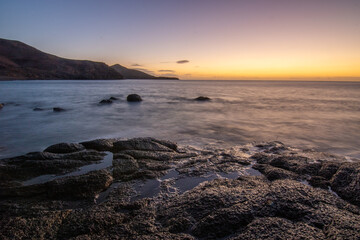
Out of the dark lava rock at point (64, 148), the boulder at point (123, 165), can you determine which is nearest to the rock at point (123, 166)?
the boulder at point (123, 165)

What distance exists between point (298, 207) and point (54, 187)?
15.2 feet

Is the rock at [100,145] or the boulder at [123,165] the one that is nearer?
the boulder at [123,165]

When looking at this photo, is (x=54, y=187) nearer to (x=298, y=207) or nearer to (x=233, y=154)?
(x=298, y=207)

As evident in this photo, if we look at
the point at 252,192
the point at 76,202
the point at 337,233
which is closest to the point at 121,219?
the point at 76,202

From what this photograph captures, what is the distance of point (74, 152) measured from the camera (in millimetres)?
6277

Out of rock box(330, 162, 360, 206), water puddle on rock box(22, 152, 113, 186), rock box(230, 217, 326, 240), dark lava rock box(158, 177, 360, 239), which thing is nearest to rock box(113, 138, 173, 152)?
water puddle on rock box(22, 152, 113, 186)

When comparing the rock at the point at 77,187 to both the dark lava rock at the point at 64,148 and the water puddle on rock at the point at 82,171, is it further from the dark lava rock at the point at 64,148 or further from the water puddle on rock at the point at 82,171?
the dark lava rock at the point at 64,148

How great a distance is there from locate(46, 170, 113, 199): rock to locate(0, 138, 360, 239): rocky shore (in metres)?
0.02

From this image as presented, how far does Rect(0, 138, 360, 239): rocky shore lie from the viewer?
2.90 m

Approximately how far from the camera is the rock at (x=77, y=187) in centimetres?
411

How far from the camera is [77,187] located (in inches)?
167

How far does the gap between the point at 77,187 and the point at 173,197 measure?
2054 mm

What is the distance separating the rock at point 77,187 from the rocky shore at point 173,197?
0.02 meters

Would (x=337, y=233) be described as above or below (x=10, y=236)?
above
